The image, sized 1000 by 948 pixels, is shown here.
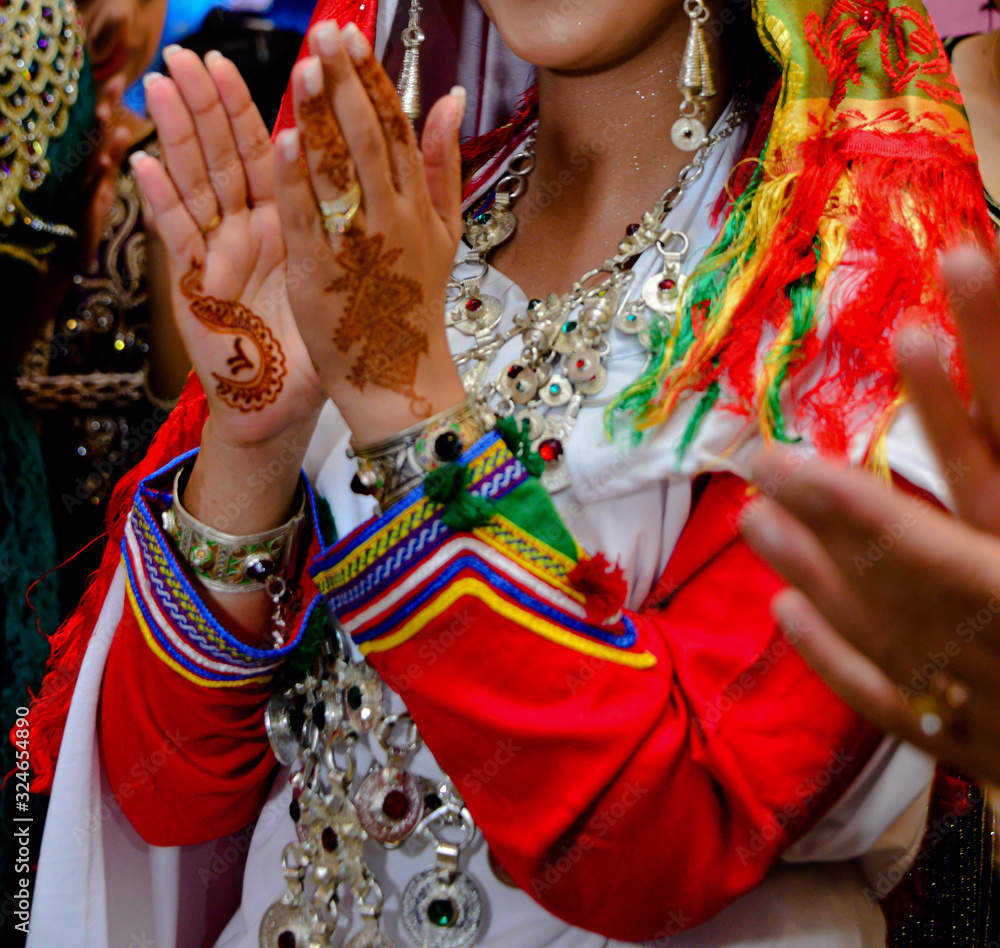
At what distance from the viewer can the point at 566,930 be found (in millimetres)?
824

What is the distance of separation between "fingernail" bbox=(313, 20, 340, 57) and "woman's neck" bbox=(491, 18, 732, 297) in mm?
428

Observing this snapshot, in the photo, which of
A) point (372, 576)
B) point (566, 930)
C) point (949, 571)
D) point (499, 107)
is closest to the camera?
point (949, 571)

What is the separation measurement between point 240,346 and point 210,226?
10 cm

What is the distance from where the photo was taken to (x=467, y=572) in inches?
26.8

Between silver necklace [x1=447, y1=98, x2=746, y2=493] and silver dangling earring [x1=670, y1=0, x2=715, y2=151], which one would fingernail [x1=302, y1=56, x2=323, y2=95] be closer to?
silver necklace [x1=447, y1=98, x2=746, y2=493]

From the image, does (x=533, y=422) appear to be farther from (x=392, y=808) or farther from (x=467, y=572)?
(x=392, y=808)

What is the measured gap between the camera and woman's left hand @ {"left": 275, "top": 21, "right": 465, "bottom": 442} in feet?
2.03

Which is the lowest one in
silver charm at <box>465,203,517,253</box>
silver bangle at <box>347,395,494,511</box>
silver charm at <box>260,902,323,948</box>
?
silver charm at <box>260,902,323,948</box>

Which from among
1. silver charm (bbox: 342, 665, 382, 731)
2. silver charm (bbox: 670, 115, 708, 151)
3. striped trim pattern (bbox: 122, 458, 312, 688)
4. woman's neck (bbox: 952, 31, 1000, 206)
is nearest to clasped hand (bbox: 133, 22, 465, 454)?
striped trim pattern (bbox: 122, 458, 312, 688)

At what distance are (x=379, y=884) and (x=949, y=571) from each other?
0.65 meters

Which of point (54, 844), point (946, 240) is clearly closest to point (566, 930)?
point (54, 844)

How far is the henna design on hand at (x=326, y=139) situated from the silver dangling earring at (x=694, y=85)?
46cm

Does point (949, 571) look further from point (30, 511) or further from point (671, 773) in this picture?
point (30, 511)

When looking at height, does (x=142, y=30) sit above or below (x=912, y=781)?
above
